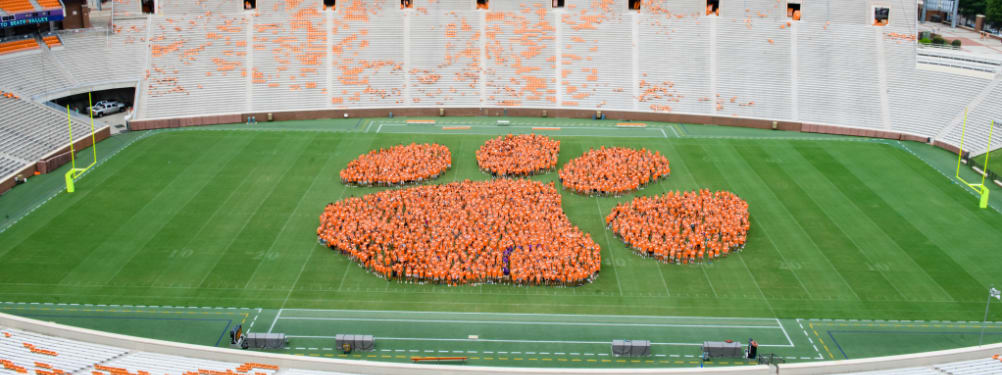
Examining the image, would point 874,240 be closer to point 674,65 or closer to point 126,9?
point 674,65

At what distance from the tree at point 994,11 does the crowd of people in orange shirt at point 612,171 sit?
4681 centimetres

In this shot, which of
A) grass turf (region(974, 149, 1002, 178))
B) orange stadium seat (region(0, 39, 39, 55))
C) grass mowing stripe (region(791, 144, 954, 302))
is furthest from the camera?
orange stadium seat (region(0, 39, 39, 55))

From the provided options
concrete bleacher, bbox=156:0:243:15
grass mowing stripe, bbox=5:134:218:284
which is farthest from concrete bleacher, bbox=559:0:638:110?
grass mowing stripe, bbox=5:134:218:284

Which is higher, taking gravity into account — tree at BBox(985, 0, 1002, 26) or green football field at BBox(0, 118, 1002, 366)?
tree at BBox(985, 0, 1002, 26)

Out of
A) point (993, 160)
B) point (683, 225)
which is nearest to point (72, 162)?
point (683, 225)

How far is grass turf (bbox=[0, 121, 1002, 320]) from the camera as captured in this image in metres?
30.9

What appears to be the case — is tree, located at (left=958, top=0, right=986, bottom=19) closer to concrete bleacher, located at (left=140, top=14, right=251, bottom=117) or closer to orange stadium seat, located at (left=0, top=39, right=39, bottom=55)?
concrete bleacher, located at (left=140, top=14, right=251, bottom=117)

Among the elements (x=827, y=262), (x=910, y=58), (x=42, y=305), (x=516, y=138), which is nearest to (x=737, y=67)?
(x=910, y=58)

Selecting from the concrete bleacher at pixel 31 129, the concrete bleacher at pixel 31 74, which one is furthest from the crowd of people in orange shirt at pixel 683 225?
the concrete bleacher at pixel 31 74

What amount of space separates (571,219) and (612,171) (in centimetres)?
540

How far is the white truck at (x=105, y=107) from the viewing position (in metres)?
55.3

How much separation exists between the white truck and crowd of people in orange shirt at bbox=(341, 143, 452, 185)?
793 inches

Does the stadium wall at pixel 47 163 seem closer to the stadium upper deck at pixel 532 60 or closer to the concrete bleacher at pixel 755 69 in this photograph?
the stadium upper deck at pixel 532 60

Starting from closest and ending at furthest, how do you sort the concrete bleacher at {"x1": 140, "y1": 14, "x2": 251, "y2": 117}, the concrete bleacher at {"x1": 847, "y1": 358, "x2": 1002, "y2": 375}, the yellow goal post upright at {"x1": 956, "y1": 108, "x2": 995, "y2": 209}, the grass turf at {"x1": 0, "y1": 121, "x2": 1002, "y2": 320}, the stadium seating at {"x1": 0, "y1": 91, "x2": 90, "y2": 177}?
the concrete bleacher at {"x1": 847, "y1": 358, "x2": 1002, "y2": 375}
the grass turf at {"x1": 0, "y1": 121, "x2": 1002, "y2": 320}
the yellow goal post upright at {"x1": 956, "y1": 108, "x2": 995, "y2": 209}
the stadium seating at {"x1": 0, "y1": 91, "x2": 90, "y2": 177}
the concrete bleacher at {"x1": 140, "y1": 14, "x2": 251, "y2": 117}
